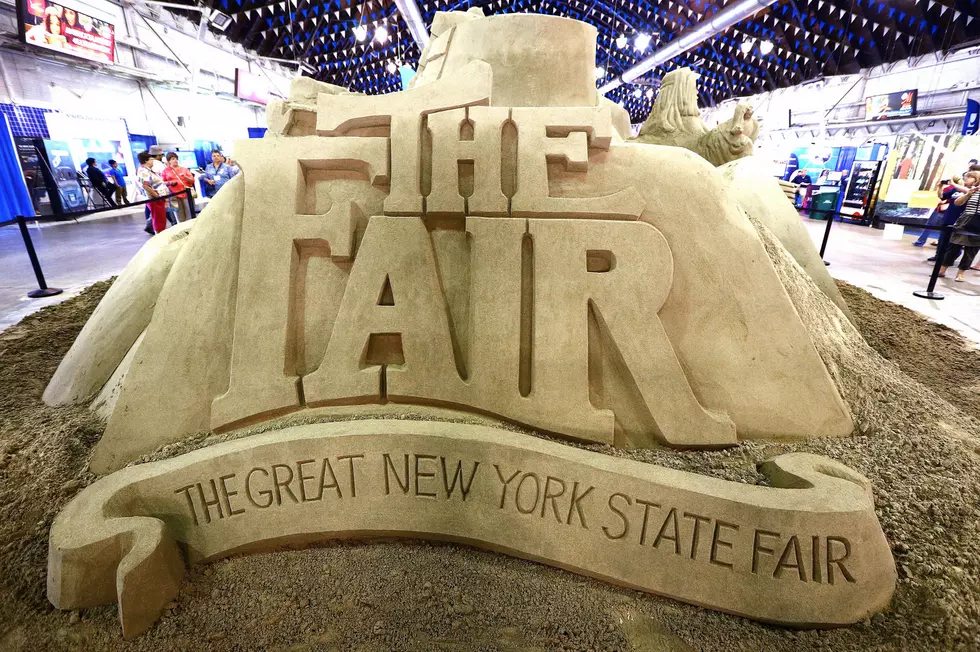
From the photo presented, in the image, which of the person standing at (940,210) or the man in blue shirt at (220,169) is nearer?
the person standing at (940,210)

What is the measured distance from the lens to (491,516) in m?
1.75

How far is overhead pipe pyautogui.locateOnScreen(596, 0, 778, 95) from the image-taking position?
11.4 meters

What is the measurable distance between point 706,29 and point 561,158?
1476 cm

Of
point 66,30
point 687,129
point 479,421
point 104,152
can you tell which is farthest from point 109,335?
point 104,152

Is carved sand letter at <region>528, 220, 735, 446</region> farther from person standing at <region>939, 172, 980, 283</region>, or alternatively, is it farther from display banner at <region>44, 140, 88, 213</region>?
display banner at <region>44, 140, 88, 213</region>

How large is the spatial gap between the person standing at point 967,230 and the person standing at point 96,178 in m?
13.3

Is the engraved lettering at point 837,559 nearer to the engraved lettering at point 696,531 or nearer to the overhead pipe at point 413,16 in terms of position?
the engraved lettering at point 696,531

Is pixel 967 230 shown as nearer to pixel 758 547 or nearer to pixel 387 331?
pixel 758 547

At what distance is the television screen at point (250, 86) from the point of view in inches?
536

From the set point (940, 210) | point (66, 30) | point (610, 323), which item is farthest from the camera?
point (66, 30)

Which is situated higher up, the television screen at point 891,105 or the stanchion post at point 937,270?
the television screen at point 891,105

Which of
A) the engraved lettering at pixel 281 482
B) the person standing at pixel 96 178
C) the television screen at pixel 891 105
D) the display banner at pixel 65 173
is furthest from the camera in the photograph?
the television screen at pixel 891 105

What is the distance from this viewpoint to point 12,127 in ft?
25.1

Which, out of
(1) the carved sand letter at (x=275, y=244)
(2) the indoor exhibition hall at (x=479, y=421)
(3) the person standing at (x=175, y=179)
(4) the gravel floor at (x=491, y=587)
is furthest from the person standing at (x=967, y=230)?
(3) the person standing at (x=175, y=179)
